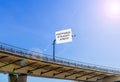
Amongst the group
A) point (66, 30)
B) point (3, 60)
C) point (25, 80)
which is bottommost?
point (25, 80)

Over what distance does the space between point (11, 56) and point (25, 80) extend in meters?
11.8

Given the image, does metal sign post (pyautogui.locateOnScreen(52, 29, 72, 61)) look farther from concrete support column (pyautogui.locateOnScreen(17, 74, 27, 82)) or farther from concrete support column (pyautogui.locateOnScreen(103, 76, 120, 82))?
concrete support column (pyautogui.locateOnScreen(103, 76, 120, 82))

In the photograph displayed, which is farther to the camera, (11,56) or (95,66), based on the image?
(95,66)

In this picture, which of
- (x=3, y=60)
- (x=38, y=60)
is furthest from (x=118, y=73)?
(x=3, y=60)

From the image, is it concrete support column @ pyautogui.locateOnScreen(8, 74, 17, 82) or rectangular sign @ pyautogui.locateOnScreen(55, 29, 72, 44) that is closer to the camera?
rectangular sign @ pyautogui.locateOnScreen(55, 29, 72, 44)

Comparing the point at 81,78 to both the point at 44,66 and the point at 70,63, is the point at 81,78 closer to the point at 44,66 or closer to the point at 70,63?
the point at 70,63

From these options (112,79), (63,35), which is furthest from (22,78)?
(112,79)

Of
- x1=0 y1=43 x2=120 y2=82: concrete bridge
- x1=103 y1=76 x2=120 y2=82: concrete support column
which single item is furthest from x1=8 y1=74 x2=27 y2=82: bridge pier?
x1=103 y1=76 x2=120 y2=82: concrete support column

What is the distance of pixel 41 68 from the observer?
6184cm

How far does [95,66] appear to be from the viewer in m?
74.8

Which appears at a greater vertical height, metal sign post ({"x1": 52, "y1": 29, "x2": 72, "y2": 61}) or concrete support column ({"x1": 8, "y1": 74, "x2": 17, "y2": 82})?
metal sign post ({"x1": 52, "y1": 29, "x2": 72, "y2": 61})

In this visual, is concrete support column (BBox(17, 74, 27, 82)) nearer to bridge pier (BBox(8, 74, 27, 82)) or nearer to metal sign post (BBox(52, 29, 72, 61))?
bridge pier (BBox(8, 74, 27, 82))

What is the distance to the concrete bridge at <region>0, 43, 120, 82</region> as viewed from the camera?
167 ft

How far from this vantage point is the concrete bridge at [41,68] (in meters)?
50.9
